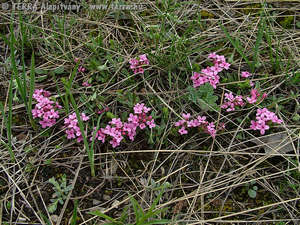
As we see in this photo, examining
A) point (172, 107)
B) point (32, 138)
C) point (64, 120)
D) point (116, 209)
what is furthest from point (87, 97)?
point (116, 209)

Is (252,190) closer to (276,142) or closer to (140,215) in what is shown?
(276,142)

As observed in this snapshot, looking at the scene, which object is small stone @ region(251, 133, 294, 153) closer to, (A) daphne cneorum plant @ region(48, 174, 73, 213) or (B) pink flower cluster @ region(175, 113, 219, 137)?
(B) pink flower cluster @ region(175, 113, 219, 137)

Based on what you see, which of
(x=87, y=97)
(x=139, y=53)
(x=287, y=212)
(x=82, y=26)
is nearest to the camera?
(x=287, y=212)

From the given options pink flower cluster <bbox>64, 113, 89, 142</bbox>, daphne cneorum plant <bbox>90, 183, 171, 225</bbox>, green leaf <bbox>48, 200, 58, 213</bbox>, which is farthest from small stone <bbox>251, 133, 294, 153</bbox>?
green leaf <bbox>48, 200, 58, 213</bbox>

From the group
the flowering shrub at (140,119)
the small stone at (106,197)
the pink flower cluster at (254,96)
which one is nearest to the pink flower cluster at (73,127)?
the flowering shrub at (140,119)

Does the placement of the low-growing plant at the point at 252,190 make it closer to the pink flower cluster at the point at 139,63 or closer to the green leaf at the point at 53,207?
the pink flower cluster at the point at 139,63

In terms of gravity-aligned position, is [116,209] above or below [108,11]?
below

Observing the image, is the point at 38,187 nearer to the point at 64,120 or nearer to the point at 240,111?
the point at 64,120
